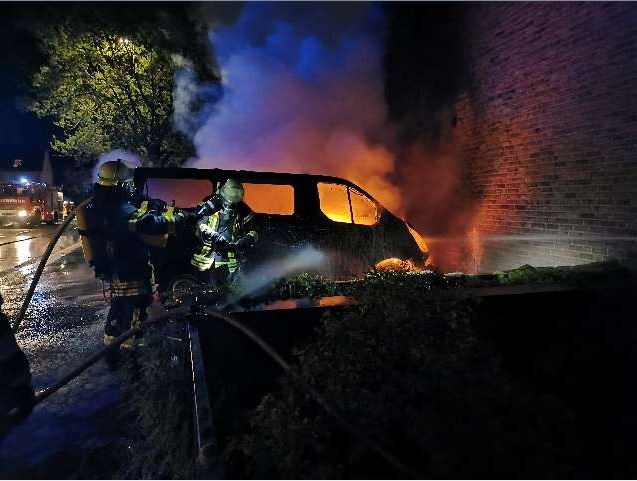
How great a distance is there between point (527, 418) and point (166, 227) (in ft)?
11.3

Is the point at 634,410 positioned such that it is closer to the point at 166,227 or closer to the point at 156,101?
the point at 166,227

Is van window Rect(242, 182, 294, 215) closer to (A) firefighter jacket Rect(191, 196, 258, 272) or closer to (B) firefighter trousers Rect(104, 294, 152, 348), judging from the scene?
(A) firefighter jacket Rect(191, 196, 258, 272)

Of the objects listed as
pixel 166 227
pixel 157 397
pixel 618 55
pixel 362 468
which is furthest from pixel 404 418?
pixel 618 55

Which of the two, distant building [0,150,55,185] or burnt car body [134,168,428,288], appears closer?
burnt car body [134,168,428,288]

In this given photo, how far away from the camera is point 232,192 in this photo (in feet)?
15.8

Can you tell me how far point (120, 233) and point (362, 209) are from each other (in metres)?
3.31

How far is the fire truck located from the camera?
80.3ft

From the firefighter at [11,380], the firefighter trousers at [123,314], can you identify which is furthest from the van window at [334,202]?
the firefighter at [11,380]

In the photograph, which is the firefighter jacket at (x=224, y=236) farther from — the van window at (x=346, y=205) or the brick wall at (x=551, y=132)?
the brick wall at (x=551, y=132)

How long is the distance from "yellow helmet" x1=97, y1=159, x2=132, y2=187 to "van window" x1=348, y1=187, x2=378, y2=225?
3151mm

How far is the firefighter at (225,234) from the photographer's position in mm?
4809

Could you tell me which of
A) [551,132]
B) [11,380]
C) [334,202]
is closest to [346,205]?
[334,202]

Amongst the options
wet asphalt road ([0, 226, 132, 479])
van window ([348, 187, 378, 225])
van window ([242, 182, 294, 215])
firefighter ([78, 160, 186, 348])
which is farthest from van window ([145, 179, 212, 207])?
van window ([348, 187, 378, 225])

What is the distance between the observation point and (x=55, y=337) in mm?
5359
